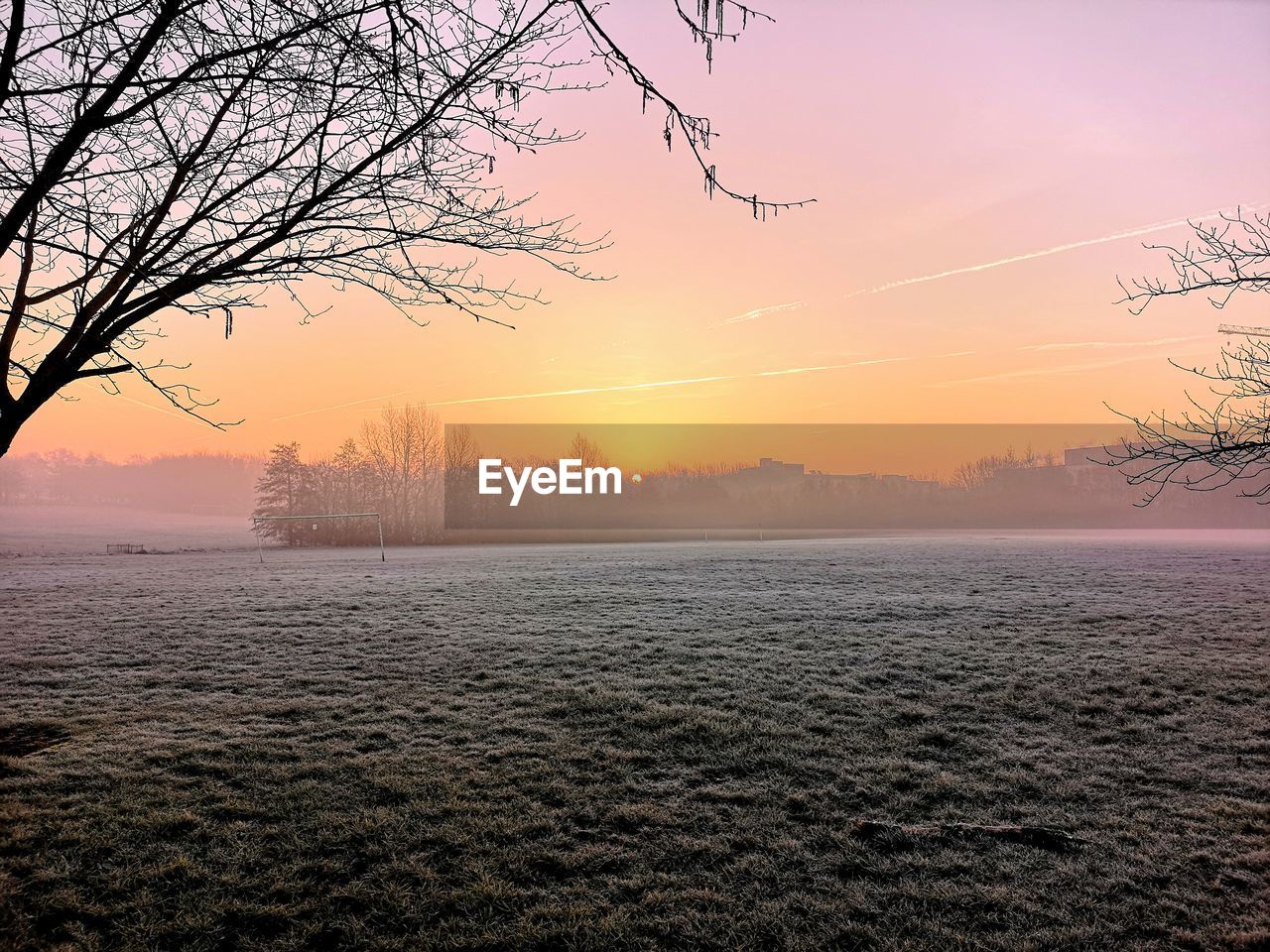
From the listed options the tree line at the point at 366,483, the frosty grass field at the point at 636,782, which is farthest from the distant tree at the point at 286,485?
the frosty grass field at the point at 636,782

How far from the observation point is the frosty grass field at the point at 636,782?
139 inches

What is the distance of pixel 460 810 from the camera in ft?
15.4

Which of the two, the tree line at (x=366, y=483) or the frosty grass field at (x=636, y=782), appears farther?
the tree line at (x=366, y=483)

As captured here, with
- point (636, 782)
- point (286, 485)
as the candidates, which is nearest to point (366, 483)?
point (286, 485)

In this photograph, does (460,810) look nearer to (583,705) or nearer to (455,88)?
(583,705)

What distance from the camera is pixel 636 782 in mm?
5176

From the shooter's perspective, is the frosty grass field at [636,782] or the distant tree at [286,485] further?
the distant tree at [286,485]

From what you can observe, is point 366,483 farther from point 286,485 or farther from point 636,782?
point 636,782

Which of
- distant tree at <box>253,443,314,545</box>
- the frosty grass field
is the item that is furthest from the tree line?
the frosty grass field

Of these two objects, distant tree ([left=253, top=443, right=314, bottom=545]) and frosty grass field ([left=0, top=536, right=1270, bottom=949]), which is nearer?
frosty grass field ([left=0, top=536, right=1270, bottom=949])

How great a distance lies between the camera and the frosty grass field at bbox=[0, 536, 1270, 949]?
11.6 feet

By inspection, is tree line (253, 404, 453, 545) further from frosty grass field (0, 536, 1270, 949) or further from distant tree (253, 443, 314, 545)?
frosty grass field (0, 536, 1270, 949)

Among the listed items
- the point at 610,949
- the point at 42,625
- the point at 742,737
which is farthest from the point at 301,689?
the point at 42,625

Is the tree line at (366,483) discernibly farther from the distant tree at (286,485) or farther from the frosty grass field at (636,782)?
the frosty grass field at (636,782)
